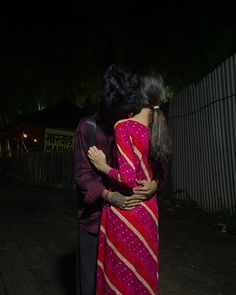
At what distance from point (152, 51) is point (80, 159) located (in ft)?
49.8

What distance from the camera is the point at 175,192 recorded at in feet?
33.1

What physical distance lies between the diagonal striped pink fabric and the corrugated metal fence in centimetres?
476

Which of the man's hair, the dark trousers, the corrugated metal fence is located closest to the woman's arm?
the man's hair

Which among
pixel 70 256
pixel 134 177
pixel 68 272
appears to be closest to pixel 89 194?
pixel 134 177

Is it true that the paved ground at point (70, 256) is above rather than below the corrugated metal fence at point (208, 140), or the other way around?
below

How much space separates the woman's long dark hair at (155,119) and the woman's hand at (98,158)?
0.29 m

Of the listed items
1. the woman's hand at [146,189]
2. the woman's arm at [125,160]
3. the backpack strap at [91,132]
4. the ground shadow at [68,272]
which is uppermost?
the backpack strap at [91,132]

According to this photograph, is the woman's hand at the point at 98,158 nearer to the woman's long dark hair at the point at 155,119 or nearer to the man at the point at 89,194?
the man at the point at 89,194

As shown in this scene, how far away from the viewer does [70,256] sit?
18.5 feet

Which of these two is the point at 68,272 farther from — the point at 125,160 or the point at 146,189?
the point at 125,160

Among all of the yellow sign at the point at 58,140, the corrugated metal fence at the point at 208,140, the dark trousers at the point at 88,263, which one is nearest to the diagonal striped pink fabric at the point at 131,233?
the dark trousers at the point at 88,263

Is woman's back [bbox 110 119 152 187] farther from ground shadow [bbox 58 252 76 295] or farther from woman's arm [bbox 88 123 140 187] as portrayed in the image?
ground shadow [bbox 58 252 76 295]

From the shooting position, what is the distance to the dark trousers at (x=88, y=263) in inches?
114

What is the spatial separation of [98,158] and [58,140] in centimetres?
1561
